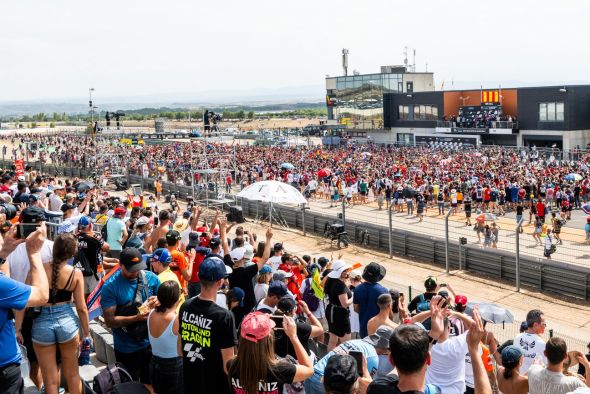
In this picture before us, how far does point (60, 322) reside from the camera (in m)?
5.58

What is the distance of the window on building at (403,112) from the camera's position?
65.5 metres

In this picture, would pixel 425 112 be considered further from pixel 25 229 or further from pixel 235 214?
pixel 25 229

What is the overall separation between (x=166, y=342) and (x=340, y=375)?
6.64 feet

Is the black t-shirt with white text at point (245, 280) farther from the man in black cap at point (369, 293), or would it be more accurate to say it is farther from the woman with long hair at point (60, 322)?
the woman with long hair at point (60, 322)

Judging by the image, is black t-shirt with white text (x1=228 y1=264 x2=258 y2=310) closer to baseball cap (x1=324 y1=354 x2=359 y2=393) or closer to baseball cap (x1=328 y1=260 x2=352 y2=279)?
baseball cap (x1=328 y1=260 x2=352 y2=279)

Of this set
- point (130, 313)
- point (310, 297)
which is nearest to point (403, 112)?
point (310, 297)

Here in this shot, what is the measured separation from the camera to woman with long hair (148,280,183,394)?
17.1 ft

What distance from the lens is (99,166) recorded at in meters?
45.0

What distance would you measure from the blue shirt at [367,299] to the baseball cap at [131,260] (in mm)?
2652

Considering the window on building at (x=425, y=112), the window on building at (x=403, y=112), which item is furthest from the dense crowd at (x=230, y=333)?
the window on building at (x=403, y=112)

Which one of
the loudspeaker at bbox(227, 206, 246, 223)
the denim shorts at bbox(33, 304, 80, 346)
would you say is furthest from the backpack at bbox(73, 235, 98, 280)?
the loudspeaker at bbox(227, 206, 246, 223)

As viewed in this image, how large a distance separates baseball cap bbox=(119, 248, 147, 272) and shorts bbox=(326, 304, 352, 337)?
298 cm

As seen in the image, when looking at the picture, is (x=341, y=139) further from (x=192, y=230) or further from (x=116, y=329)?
(x=116, y=329)

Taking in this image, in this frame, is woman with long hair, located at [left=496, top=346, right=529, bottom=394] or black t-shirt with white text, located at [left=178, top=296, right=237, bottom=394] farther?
woman with long hair, located at [left=496, top=346, right=529, bottom=394]
